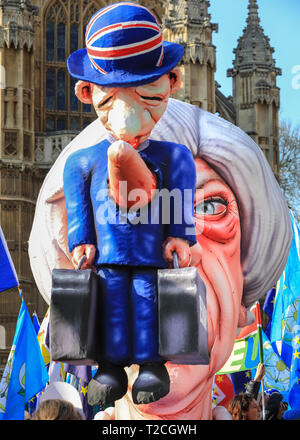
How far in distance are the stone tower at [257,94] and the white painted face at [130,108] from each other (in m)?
19.9

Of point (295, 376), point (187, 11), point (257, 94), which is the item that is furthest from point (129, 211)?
point (257, 94)

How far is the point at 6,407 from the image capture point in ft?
20.9

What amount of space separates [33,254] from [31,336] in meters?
2.51

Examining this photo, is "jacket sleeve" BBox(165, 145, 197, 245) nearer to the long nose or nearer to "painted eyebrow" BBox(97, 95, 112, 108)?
the long nose

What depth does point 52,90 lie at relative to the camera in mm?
22422

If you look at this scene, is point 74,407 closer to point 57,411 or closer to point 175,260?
point 57,411

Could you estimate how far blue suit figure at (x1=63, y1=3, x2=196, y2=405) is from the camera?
345 cm

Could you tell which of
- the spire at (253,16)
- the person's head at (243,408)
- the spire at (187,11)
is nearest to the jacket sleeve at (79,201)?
the person's head at (243,408)

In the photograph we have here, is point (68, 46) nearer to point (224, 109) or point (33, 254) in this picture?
point (224, 109)

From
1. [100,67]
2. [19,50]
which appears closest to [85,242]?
[100,67]

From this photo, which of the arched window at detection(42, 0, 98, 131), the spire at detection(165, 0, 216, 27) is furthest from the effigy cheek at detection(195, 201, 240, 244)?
the arched window at detection(42, 0, 98, 131)

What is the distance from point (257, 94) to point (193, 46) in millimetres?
2993

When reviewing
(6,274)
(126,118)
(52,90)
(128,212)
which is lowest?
(6,274)

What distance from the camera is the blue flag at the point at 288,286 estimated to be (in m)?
7.12
